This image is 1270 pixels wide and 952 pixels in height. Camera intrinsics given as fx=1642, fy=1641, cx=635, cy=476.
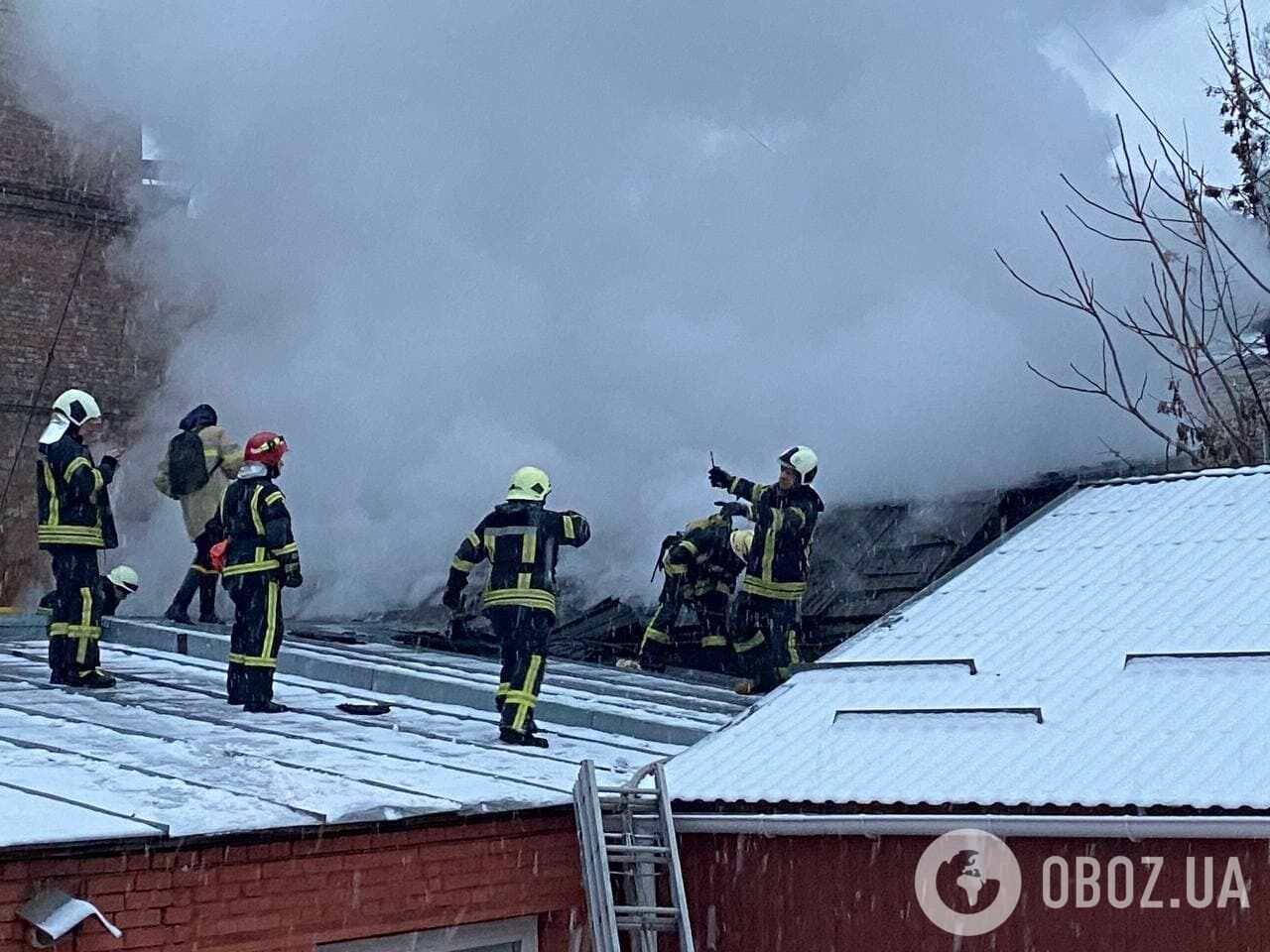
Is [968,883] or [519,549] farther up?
[519,549]

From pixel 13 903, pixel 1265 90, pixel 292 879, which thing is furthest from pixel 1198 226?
pixel 13 903

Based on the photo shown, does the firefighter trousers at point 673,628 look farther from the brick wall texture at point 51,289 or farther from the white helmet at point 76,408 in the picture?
the brick wall texture at point 51,289

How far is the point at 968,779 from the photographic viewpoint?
5605mm

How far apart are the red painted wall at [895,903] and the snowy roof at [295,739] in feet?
2.28

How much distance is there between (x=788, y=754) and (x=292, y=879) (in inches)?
78.7

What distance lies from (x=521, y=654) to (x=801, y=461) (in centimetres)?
241

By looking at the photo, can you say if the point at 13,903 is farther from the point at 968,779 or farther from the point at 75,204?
the point at 75,204

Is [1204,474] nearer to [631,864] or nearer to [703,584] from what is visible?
[703,584]

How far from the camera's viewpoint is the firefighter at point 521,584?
7.20 meters

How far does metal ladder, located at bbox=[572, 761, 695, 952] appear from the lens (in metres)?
5.68

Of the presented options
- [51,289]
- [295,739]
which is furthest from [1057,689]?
[51,289]

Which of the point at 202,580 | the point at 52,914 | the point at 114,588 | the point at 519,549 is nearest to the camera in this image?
the point at 52,914

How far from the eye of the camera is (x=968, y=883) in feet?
17.9

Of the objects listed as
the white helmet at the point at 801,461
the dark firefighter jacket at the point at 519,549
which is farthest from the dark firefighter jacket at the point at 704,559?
the dark firefighter jacket at the point at 519,549
